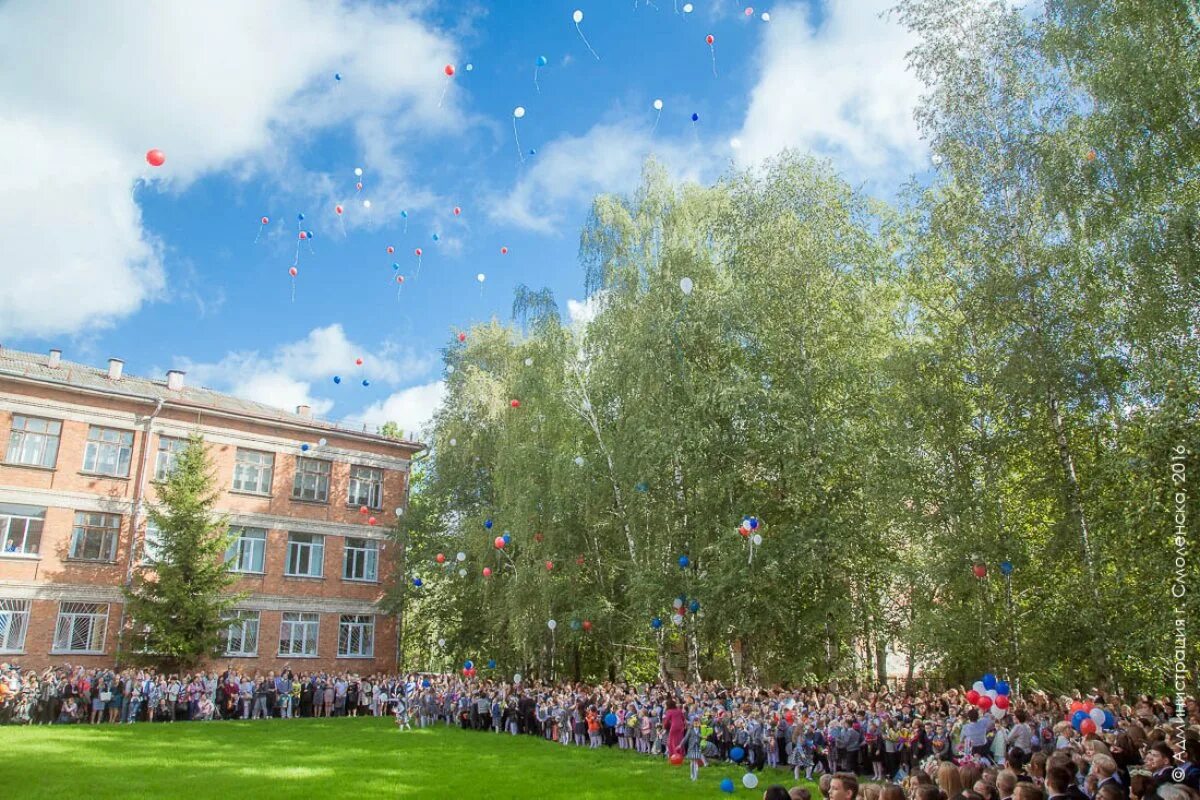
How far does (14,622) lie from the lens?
28188 mm

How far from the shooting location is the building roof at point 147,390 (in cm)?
3068

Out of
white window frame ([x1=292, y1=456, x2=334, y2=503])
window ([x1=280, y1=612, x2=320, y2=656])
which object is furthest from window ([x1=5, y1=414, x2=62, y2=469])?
window ([x1=280, y1=612, x2=320, y2=656])

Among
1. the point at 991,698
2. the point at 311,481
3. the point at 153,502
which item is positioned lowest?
the point at 991,698

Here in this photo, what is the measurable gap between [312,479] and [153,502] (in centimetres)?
652

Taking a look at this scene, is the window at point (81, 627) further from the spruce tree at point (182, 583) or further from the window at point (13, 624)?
the spruce tree at point (182, 583)

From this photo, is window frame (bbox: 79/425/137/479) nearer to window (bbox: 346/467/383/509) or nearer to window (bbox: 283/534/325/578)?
window (bbox: 283/534/325/578)

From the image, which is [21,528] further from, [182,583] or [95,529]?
[182,583]

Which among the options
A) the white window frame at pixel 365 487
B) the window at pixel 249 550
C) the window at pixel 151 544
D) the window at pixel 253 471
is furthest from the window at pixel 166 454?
the white window frame at pixel 365 487

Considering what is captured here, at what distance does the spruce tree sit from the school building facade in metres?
0.76

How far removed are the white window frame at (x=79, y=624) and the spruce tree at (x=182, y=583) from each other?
108 centimetres

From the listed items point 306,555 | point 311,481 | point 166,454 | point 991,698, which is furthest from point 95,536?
point 991,698

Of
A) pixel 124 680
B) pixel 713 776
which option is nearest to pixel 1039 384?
pixel 713 776

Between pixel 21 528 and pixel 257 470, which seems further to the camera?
pixel 257 470

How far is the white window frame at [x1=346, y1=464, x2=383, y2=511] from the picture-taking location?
3768 centimetres
